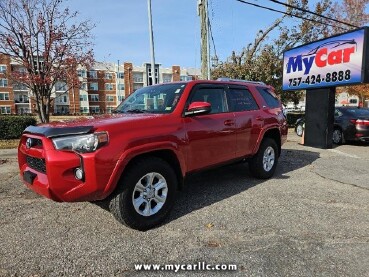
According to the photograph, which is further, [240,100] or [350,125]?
[350,125]

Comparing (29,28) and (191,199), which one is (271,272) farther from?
(29,28)

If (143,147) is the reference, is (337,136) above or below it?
below

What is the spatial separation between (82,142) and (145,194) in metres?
1.01

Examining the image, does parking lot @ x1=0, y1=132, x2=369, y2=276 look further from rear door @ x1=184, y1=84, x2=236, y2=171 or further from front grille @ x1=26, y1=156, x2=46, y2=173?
front grille @ x1=26, y1=156, x2=46, y2=173

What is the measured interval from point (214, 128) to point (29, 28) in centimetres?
1217

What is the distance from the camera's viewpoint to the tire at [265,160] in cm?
586

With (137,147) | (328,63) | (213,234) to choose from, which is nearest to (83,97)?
(328,63)

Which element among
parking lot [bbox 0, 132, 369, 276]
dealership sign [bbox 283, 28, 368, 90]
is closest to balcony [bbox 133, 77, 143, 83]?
dealership sign [bbox 283, 28, 368, 90]

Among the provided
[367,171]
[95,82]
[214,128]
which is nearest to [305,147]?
[367,171]

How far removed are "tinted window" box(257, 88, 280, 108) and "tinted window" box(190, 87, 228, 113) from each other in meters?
1.42

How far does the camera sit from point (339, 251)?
3.21 m

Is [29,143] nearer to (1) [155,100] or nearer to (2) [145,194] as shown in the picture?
(2) [145,194]

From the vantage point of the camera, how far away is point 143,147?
3.56 meters

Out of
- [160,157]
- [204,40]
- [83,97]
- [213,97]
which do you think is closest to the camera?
[160,157]
